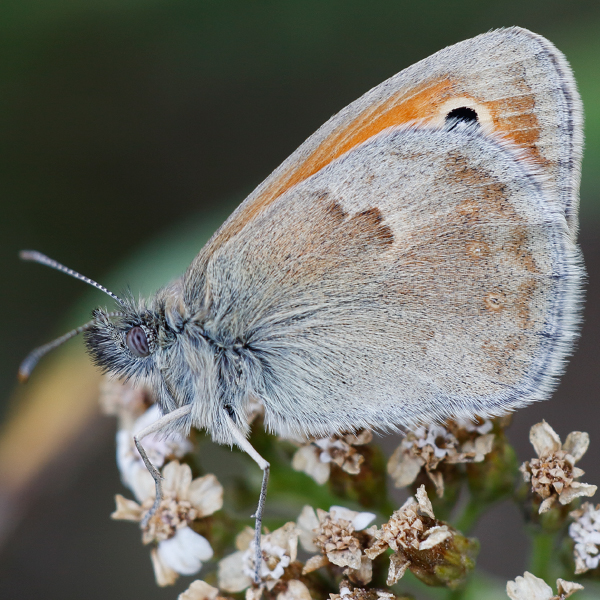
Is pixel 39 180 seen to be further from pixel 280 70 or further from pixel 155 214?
pixel 280 70

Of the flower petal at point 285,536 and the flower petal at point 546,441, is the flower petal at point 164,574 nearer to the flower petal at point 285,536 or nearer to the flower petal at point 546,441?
the flower petal at point 285,536

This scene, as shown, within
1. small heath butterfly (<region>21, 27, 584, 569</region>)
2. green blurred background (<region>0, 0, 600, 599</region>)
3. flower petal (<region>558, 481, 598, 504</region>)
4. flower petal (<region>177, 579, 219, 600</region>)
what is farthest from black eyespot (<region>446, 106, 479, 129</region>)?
green blurred background (<region>0, 0, 600, 599</region>)

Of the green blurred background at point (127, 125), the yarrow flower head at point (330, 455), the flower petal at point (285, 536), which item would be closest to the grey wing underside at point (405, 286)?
the yarrow flower head at point (330, 455)

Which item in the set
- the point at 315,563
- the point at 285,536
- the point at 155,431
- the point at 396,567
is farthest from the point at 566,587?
the point at 155,431

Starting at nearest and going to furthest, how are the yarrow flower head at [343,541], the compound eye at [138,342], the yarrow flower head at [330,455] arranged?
the yarrow flower head at [343,541] < the yarrow flower head at [330,455] < the compound eye at [138,342]

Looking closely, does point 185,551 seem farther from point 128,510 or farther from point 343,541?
point 343,541

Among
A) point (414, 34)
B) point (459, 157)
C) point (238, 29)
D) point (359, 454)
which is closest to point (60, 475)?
point (359, 454)
